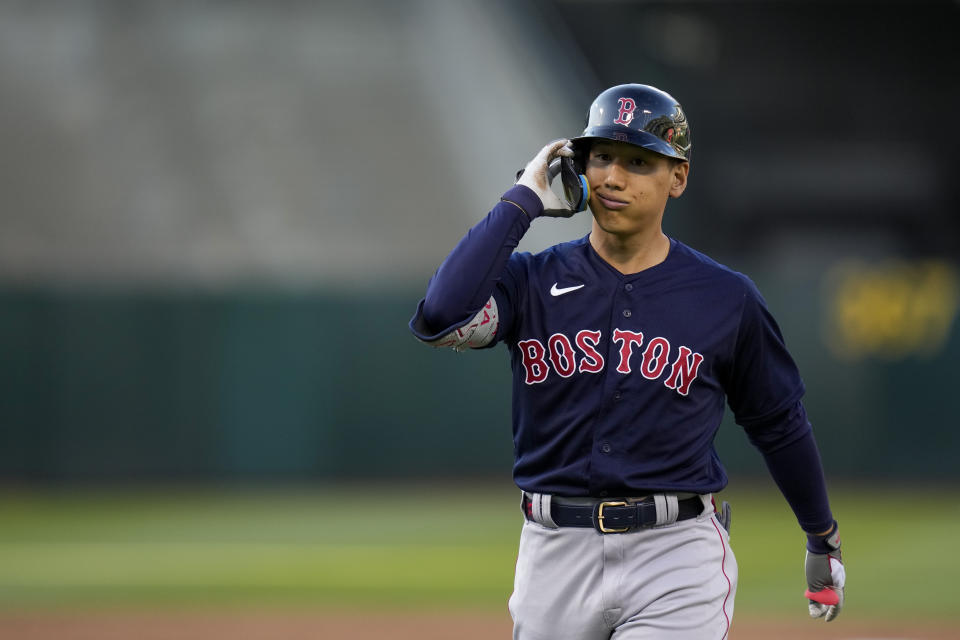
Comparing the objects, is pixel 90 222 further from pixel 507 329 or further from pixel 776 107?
pixel 507 329

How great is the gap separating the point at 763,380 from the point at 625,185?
638 mm

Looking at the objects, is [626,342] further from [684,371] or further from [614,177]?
[614,177]

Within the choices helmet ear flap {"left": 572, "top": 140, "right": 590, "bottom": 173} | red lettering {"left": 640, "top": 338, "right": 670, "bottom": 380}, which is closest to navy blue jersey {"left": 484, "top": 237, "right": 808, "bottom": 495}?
red lettering {"left": 640, "top": 338, "right": 670, "bottom": 380}

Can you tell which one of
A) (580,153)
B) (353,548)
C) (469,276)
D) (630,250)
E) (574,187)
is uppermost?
(580,153)

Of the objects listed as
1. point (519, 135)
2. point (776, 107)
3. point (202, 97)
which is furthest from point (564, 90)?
point (202, 97)

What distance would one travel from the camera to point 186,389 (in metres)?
15.6

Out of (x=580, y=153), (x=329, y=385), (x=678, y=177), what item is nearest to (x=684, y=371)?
(x=678, y=177)

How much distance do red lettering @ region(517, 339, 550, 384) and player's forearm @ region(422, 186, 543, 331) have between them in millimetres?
221

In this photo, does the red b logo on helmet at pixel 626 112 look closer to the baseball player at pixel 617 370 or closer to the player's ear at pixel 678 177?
the baseball player at pixel 617 370

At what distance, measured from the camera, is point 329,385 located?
15.8 m

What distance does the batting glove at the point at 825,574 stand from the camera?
390 cm

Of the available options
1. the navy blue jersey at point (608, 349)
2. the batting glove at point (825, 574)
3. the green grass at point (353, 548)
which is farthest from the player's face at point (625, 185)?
the green grass at point (353, 548)

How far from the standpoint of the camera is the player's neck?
3.56 metres

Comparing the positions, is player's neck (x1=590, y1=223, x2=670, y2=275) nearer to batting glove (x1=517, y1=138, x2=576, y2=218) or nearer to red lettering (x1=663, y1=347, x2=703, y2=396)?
batting glove (x1=517, y1=138, x2=576, y2=218)
